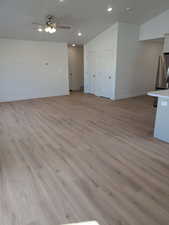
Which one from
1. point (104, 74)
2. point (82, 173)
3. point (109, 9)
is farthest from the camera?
point (104, 74)

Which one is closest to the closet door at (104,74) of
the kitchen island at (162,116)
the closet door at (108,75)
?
the closet door at (108,75)

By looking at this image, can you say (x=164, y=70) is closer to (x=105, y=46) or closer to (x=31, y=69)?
(x=105, y=46)

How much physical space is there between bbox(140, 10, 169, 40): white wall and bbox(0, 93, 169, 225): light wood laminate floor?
4.07 m

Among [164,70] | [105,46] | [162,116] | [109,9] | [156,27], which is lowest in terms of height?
[162,116]

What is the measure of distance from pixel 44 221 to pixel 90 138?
6.73ft

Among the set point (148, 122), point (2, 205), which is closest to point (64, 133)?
point (2, 205)

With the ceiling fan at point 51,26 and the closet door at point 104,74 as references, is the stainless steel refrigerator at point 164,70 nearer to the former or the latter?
the closet door at point 104,74

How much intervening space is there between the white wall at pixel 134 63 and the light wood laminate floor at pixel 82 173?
3.14 m

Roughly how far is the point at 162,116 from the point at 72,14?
14.2 feet

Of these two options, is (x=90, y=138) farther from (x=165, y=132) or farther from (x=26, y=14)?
(x=26, y=14)

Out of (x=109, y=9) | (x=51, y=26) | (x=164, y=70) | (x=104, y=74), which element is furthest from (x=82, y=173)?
(x=104, y=74)

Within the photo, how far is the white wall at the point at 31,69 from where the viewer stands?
22.2ft

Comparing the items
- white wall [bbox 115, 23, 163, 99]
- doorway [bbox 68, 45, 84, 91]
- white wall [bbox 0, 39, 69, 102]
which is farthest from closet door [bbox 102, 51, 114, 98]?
doorway [bbox 68, 45, 84, 91]

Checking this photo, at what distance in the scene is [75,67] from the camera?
32.3ft
